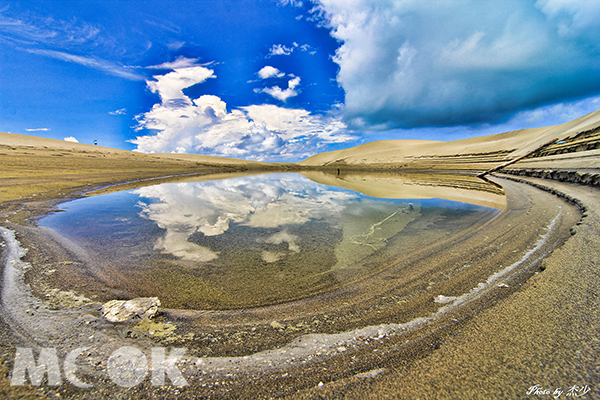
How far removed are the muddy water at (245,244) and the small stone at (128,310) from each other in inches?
14.0

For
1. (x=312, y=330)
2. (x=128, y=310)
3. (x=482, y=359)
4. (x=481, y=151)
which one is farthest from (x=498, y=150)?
(x=128, y=310)

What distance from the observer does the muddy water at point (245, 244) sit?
13.6 feet

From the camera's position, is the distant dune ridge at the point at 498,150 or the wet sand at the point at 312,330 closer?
the wet sand at the point at 312,330

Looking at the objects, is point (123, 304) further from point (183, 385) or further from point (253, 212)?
point (253, 212)

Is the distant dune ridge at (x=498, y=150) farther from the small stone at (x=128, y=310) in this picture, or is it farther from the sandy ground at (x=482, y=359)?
the small stone at (x=128, y=310)

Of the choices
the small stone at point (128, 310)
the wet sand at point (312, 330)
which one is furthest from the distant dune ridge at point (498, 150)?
the small stone at point (128, 310)

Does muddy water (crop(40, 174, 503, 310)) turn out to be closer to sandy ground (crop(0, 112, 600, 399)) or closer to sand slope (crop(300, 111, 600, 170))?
sandy ground (crop(0, 112, 600, 399))

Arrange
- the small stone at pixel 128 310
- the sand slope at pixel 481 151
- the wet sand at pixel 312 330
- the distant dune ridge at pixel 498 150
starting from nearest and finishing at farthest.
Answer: the wet sand at pixel 312 330
the small stone at pixel 128 310
the distant dune ridge at pixel 498 150
the sand slope at pixel 481 151

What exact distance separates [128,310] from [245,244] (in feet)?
11.6

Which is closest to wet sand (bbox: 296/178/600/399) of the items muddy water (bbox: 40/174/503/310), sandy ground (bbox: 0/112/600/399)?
sandy ground (bbox: 0/112/600/399)

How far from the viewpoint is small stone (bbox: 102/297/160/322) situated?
3.06 meters

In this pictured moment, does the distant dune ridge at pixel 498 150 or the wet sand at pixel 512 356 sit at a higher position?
the distant dune ridge at pixel 498 150

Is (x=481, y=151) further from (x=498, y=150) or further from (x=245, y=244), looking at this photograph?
(x=245, y=244)

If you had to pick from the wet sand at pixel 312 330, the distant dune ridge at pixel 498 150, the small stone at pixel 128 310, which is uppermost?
the distant dune ridge at pixel 498 150
